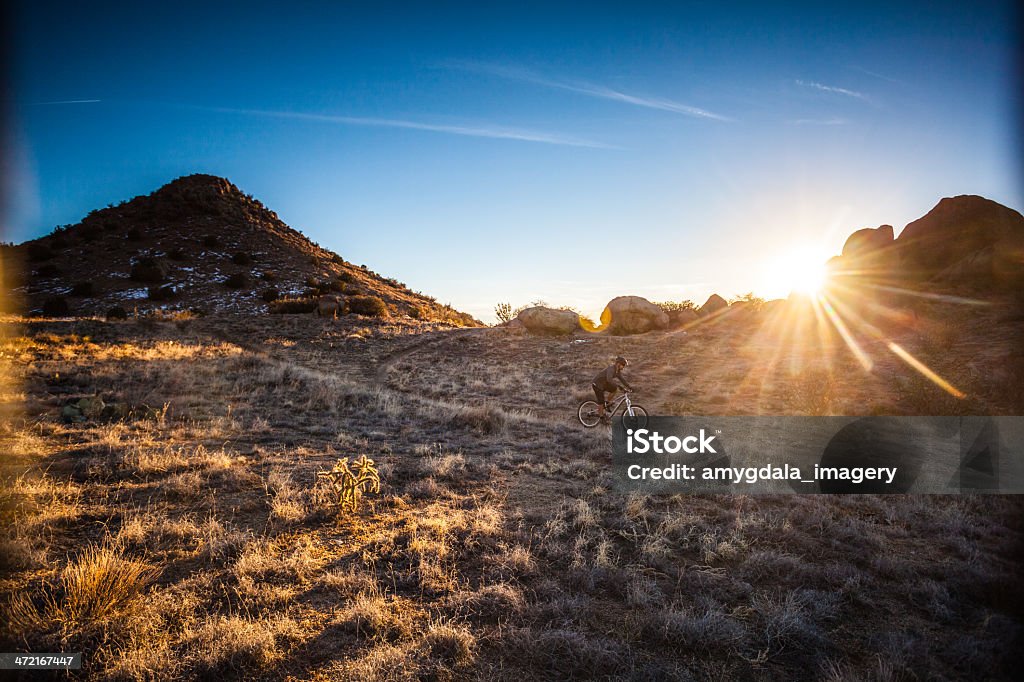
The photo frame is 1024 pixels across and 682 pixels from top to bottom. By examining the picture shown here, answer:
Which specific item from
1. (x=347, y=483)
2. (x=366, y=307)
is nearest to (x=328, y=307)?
(x=366, y=307)

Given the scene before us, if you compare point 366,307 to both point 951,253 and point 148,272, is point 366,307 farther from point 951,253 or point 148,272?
point 951,253

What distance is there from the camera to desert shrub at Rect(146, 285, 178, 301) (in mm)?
34375

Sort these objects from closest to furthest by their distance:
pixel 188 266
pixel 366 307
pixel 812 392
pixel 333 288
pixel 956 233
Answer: pixel 812 392
pixel 956 233
pixel 366 307
pixel 188 266
pixel 333 288

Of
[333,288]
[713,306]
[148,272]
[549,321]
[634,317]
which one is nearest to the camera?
[634,317]

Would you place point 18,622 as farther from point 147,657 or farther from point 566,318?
point 566,318

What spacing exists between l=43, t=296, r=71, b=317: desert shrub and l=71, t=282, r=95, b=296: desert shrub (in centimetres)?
266

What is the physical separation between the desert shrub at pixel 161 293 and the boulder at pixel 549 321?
28.5 meters

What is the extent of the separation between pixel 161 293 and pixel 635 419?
3913cm

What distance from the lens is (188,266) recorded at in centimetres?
4019

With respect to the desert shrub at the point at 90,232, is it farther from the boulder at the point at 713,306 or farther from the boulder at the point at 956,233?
the boulder at the point at 956,233

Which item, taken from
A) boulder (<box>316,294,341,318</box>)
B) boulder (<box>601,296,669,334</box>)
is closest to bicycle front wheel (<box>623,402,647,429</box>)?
boulder (<box>601,296,669,334</box>)

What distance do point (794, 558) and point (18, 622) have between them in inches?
327

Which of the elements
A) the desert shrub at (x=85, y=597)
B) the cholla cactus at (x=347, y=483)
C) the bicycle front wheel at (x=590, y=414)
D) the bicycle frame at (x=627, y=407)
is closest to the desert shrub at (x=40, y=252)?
the cholla cactus at (x=347, y=483)

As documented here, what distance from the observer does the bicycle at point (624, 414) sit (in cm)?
1297
